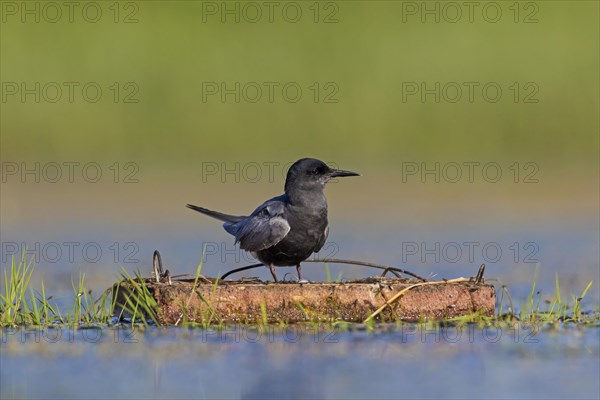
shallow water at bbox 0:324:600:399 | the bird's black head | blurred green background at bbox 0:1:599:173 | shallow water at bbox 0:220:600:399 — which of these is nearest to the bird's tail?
the bird's black head

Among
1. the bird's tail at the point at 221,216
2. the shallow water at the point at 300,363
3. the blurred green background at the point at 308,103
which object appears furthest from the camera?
the blurred green background at the point at 308,103

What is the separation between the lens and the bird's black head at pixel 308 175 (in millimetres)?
9992

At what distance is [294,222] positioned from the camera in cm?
990

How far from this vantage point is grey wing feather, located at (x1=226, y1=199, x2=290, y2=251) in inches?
387

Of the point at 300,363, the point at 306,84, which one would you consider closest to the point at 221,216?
the point at 300,363

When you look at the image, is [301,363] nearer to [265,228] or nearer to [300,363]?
[300,363]

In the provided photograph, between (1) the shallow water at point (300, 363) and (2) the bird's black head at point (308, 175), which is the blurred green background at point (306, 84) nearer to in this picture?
(2) the bird's black head at point (308, 175)

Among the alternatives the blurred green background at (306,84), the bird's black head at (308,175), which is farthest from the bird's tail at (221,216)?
the blurred green background at (306,84)

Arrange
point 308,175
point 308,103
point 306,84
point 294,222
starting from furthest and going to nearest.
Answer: point 306,84, point 308,103, point 308,175, point 294,222

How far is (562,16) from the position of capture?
21.4 m

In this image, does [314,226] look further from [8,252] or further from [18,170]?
[18,170]

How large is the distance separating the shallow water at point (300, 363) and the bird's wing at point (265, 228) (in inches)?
38.0

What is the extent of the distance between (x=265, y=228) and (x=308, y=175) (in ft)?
1.51

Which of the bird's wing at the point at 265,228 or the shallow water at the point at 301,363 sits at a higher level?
the bird's wing at the point at 265,228
